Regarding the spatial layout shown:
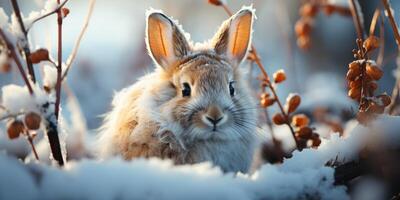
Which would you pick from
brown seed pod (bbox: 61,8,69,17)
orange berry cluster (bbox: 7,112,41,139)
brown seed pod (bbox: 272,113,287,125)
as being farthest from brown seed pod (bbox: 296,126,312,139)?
orange berry cluster (bbox: 7,112,41,139)

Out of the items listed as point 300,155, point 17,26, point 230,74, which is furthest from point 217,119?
point 17,26

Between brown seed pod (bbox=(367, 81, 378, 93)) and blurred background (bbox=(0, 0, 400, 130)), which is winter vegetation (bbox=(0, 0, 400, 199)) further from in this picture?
blurred background (bbox=(0, 0, 400, 130))

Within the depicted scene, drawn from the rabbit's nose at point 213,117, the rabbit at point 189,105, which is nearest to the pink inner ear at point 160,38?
the rabbit at point 189,105

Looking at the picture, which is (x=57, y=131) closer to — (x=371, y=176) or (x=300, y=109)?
(x=371, y=176)

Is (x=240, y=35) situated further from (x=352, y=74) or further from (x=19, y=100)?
(x=19, y=100)

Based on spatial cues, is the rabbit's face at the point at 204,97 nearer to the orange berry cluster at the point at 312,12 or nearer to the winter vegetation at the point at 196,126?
the winter vegetation at the point at 196,126

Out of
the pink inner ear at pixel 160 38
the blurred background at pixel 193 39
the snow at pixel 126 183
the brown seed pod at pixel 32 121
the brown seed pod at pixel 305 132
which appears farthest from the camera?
the blurred background at pixel 193 39
